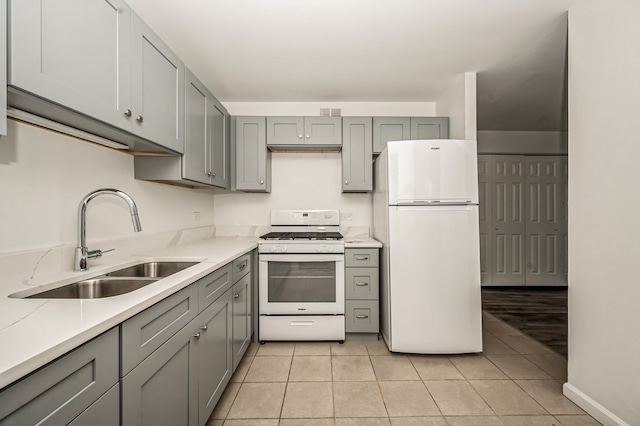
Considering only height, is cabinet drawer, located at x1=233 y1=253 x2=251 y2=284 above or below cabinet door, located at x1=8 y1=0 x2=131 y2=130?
below

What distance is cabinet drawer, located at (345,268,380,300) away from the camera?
2.61m

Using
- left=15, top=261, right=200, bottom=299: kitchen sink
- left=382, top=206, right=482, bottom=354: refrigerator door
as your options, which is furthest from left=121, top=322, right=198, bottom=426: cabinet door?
left=382, top=206, right=482, bottom=354: refrigerator door

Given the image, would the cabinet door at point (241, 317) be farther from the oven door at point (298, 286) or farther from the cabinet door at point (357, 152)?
the cabinet door at point (357, 152)

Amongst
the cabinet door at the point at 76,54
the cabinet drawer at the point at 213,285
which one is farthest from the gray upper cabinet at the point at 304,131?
the cabinet door at the point at 76,54

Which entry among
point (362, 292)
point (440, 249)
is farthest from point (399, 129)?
point (362, 292)

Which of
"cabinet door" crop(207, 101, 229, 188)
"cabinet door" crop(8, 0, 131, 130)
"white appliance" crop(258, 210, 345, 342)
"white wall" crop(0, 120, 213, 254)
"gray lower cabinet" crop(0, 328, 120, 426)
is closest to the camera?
"gray lower cabinet" crop(0, 328, 120, 426)

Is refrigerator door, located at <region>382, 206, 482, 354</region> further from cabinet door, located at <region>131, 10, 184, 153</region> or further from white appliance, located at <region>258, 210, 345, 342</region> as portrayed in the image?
cabinet door, located at <region>131, 10, 184, 153</region>

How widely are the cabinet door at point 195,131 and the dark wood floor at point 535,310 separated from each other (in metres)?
3.30

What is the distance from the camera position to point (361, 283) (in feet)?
8.57

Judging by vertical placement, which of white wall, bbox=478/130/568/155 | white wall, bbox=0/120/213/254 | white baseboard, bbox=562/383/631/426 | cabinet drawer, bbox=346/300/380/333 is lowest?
white baseboard, bbox=562/383/631/426

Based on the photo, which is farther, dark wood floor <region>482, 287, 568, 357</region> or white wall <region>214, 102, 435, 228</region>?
white wall <region>214, 102, 435, 228</region>

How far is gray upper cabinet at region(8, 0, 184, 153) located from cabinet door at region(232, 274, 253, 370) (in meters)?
1.08

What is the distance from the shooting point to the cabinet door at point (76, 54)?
0.85 meters

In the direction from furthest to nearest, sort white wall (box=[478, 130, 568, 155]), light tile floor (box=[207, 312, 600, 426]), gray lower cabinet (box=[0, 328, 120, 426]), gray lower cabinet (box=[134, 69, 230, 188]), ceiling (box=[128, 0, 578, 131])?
white wall (box=[478, 130, 568, 155])
gray lower cabinet (box=[134, 69, 230, 188])
ceiling (box=[128, 0, 578, 131])
light tile floor (box=[207, 312, 600, 426])
gray lower cabinet (box=[0, 328, 120, 426])
